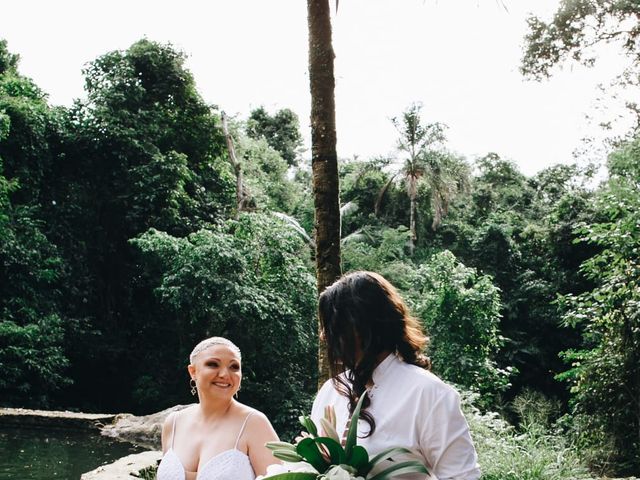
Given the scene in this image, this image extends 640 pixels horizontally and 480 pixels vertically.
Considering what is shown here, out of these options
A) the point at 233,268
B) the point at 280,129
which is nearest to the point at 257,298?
the point at 233,268

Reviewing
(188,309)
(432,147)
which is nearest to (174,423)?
(188,309)

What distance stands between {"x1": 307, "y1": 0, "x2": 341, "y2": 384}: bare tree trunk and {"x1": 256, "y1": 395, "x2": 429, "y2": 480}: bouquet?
280 cm

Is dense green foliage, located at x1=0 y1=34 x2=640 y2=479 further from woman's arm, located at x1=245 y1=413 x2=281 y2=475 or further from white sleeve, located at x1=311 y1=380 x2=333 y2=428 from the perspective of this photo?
white sleeve, located at x1=311 y1=380 x2=333 y2=428

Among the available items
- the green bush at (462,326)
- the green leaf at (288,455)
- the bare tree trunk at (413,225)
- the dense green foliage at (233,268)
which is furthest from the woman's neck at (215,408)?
the bare tree trunk at (413,225)

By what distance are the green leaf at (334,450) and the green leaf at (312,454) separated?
0.02 m

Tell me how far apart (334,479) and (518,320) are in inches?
743

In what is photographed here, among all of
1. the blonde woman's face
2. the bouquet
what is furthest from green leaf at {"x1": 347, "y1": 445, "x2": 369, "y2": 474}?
the blonde woman's face

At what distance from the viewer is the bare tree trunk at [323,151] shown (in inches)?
177

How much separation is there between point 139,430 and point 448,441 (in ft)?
34.6

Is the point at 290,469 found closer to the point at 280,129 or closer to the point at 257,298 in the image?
the point at 257,298

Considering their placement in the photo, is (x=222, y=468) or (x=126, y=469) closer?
(x=222, y=468)

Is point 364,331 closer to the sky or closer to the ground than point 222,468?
closer to the sky

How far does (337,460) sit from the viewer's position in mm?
1512

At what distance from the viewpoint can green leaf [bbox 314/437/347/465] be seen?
150 centimetres
